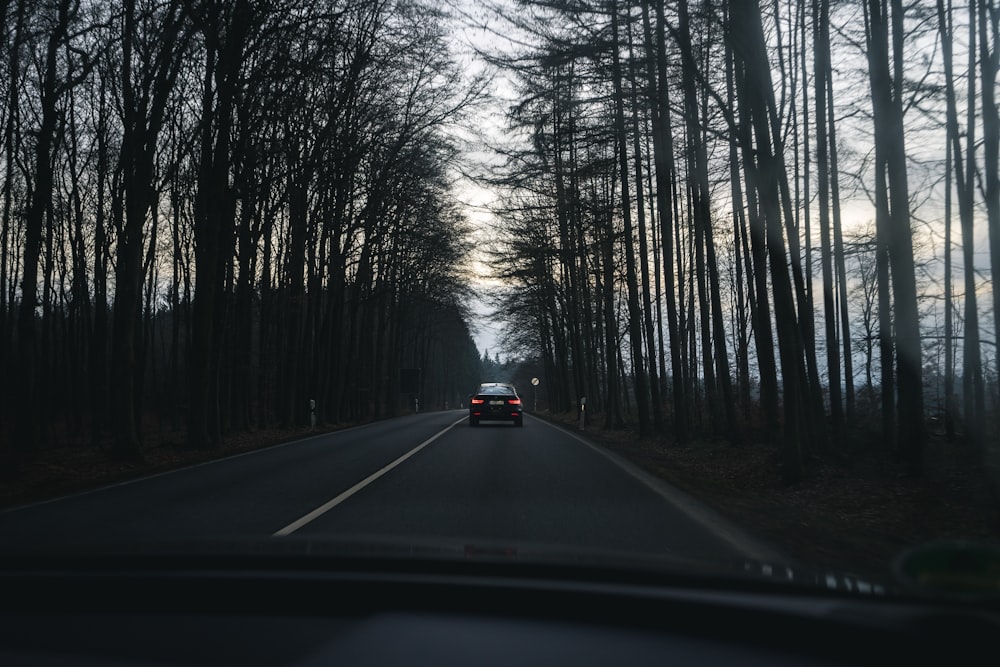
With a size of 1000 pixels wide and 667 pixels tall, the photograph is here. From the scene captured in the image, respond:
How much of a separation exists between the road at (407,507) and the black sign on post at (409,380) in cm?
3972

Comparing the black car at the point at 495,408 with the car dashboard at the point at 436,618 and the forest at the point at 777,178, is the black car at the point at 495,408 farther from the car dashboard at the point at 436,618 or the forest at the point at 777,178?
the car dashboard at the point at 436,618

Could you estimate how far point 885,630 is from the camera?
6.14ft

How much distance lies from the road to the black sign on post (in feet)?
130

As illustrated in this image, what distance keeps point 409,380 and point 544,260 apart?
109ft

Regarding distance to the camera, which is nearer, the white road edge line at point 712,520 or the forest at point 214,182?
the white road edge line at point 712,520

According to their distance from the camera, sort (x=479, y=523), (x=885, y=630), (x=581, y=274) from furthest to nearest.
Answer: (x=581, y=274), (x=479, y=523), (x=885, y=630)

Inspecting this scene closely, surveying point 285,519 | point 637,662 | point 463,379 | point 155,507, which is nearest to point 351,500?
point 285,519

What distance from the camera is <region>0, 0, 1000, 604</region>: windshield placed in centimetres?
812

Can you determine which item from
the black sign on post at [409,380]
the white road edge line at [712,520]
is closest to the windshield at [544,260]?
the white road edge line at [712,520]

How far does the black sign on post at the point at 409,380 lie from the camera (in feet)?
180

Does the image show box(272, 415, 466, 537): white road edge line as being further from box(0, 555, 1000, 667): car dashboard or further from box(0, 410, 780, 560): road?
box(0, 555, 1000, 667): car dashboard

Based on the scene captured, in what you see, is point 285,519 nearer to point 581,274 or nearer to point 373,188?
point 373,188

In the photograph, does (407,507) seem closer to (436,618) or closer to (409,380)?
(436,618)

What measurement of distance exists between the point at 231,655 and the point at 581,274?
2753 cm
